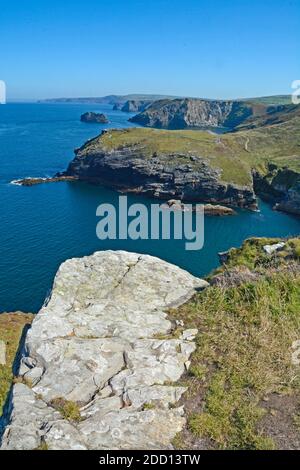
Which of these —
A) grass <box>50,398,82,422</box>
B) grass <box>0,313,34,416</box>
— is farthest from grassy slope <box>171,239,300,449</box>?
grass <box>0,313,34,416</box>

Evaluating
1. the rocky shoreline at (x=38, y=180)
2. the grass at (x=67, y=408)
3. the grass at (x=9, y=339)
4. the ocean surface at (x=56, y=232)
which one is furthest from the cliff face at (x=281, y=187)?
the grass at (x=67, y=408)

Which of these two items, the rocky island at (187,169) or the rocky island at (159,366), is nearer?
the rocky island at (159,366)

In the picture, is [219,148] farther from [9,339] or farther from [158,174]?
[9,339]

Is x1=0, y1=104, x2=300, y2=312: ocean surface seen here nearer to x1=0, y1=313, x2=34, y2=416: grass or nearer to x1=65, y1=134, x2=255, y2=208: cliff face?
x1=65, y1=134, x2=255, y2=208: cliff face

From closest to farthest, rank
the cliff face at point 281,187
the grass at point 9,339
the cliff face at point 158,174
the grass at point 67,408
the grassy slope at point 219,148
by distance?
1. the grass at point 67,408
2. the grass at point 9,339
3. the cliff face at point 281,187
4. the cliff face at point 158,174
5. the grassy slope at point 219,148

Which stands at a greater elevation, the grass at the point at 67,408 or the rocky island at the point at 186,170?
the grass at the point at 67,408

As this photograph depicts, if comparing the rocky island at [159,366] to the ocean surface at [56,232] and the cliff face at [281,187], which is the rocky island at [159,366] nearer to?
the ocean surface at [56,232]
